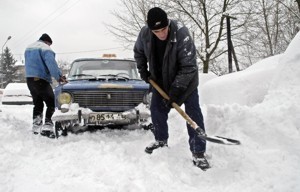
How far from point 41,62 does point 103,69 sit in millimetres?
1197

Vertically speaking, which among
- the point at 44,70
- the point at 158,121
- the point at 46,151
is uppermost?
the point at 44,70

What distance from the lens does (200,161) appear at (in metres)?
3.68

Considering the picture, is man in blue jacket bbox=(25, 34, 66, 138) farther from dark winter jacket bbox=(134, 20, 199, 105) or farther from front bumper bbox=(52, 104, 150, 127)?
dark winter jacket bbox=(134, 20, 199, 105)

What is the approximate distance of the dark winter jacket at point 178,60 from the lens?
3.83 metres

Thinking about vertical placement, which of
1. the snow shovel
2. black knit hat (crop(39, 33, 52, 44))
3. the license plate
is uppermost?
black knit hat (crop(39, 33, 52, 44))

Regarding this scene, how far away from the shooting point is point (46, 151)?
4.57m

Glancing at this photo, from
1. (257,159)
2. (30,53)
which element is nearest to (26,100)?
(30,53)

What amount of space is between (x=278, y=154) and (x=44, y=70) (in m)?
4.07

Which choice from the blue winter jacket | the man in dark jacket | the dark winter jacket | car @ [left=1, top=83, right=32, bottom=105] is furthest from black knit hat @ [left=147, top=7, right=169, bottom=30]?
car @ [left=1, top=83, right=32, bottom=105]

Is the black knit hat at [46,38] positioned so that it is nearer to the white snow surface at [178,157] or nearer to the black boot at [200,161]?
the white snow surface at [178,157]

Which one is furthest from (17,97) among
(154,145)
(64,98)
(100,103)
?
(154,145)

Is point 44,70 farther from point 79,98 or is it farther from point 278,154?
point 278,154

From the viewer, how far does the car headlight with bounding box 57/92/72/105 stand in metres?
5.52

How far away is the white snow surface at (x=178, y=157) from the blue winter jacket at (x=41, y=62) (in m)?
1.04
